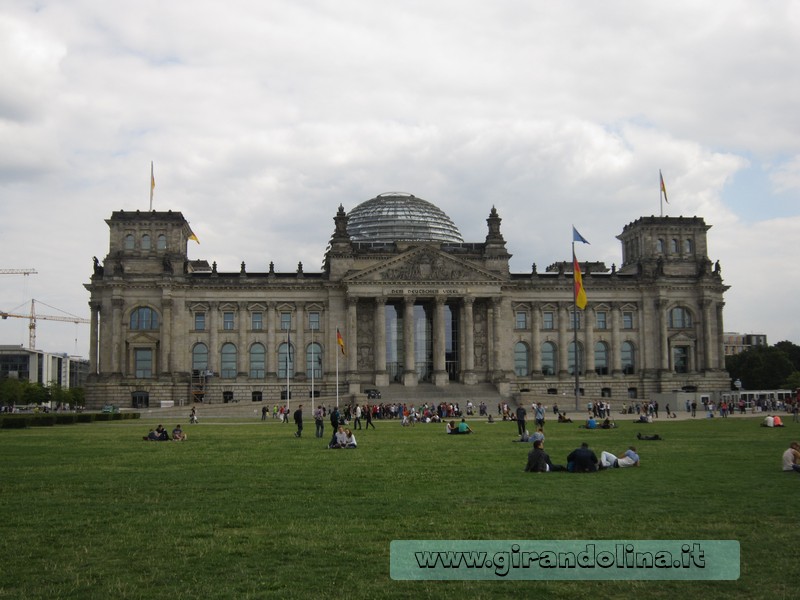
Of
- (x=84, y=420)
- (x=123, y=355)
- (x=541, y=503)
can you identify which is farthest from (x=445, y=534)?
(x=123, y=355)

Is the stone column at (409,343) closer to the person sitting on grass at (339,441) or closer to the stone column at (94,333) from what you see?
the stone column at (94,333)

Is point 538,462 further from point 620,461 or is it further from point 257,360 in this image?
point 257,360

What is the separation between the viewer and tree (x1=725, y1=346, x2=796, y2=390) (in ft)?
426

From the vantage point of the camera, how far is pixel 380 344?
106m

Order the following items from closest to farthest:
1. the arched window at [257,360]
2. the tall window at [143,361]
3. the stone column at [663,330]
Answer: the tall window at [143,361] → the arched window at [257,360] → the stone column at [663,330]

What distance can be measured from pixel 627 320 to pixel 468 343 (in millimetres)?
23366

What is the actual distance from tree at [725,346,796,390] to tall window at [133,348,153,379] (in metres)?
87.9

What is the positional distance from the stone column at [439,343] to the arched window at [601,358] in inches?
839

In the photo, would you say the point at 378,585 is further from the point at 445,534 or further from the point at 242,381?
the point at 242,381

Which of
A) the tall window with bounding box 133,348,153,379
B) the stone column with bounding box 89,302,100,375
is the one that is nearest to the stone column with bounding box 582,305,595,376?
the tall window with bounding box 133,348,153,379

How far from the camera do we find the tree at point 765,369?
129750mm

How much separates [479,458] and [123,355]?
8113 centimetres

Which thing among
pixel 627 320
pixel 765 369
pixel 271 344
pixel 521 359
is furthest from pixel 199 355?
pixel 765 369

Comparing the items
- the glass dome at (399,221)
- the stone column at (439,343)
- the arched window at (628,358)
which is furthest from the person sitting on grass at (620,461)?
the glass dome at (399,221)
